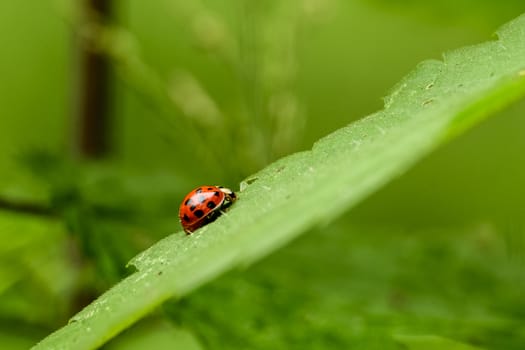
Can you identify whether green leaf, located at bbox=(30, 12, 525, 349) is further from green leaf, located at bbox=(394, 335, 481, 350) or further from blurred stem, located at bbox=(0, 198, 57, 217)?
blurred stem, located at bbox=(0, 198, 57, 217)

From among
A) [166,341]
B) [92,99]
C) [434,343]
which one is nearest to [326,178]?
[434,343]

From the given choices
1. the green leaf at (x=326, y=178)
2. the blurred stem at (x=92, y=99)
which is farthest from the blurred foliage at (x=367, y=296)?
the blurred stem at (x=92, y=99)

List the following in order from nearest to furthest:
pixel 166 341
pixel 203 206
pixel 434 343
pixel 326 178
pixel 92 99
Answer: pixel 326 178, pixel 434 343, pixel 203 206, pixel 166 341, pixel 92 99

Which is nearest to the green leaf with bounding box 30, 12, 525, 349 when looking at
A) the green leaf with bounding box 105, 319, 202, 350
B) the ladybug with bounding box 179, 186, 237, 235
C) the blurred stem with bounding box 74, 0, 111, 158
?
the ladybug with bounding box 179, 186, 237, 235

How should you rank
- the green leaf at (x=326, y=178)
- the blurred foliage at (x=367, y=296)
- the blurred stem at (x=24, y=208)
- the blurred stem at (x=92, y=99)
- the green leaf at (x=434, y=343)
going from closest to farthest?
the green leaf at (x=326, y=178) → the green leaf at (x=434, y=343) → the blurred foliage at (x=367, y=296) → the blurred stem at (x=24, y=208) → the blurred stem at (x=92, y=99)

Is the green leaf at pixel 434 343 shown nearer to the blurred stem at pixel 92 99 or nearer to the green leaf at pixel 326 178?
the green leaf at pixel 326 178

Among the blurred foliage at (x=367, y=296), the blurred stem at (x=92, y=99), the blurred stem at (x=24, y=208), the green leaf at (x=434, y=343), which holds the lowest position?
the green leaf at (x=434, y=343)

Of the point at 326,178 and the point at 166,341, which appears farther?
the point at 166,341

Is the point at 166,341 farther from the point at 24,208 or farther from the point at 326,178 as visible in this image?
the point at 326,178
